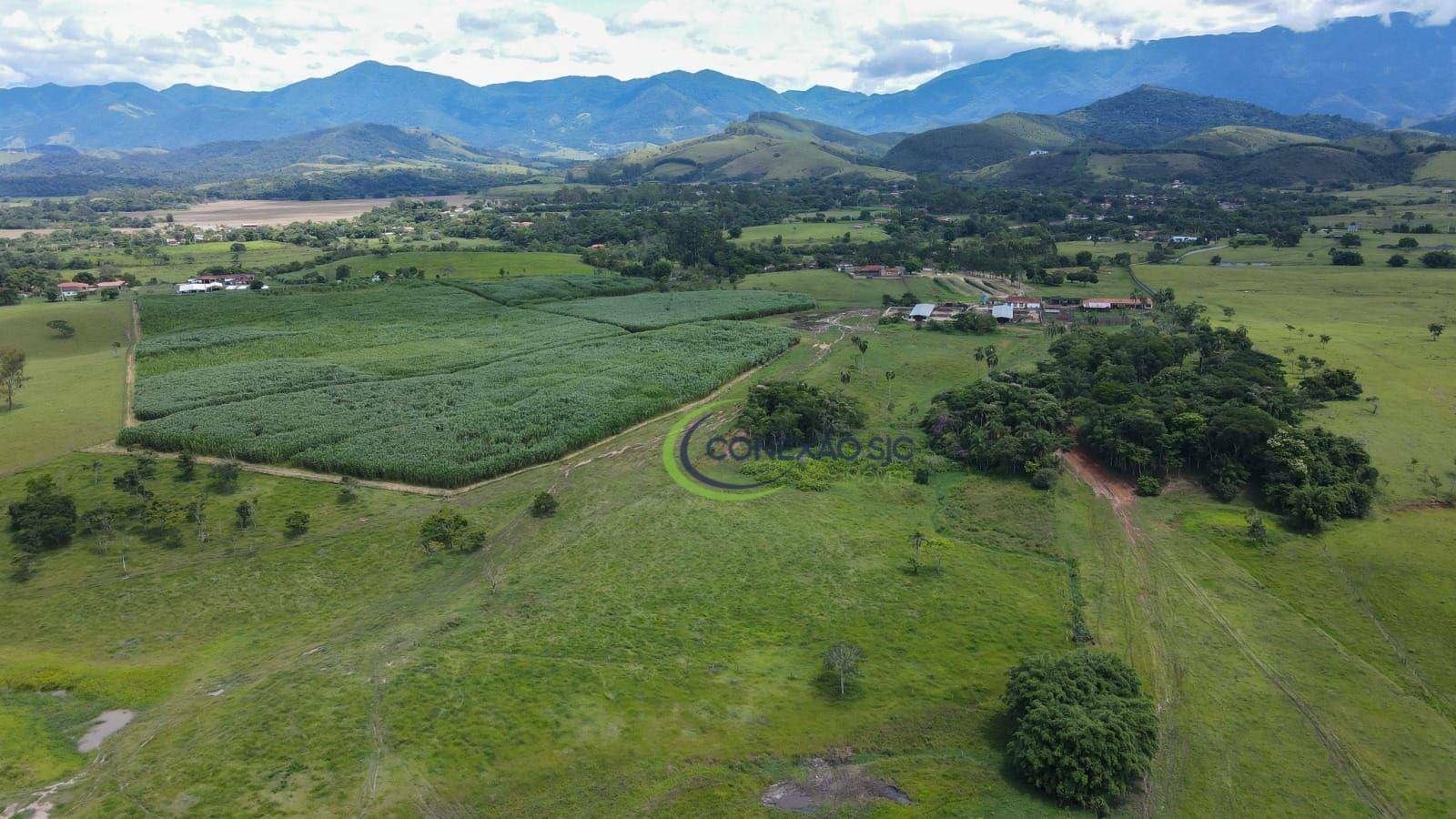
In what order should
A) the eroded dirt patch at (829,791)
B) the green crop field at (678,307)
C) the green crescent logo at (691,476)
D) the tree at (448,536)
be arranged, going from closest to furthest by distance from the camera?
the eroded dirt patch at (829,791) → the tree at (448,536) → the green crescent logo at (691,476) → the green crop field at (678,307)

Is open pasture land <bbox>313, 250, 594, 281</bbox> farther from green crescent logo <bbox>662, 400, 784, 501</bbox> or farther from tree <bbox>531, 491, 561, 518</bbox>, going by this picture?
tree <bbox>531, 491, 561, 518</bbox>

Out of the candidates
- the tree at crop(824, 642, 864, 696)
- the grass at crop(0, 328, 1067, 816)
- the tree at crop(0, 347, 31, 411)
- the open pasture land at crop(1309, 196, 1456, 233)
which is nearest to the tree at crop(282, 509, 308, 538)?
the grass at crop(0, 328, 1067, 816)

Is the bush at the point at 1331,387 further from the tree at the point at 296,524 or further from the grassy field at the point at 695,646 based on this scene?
the tree at the point at 296,524

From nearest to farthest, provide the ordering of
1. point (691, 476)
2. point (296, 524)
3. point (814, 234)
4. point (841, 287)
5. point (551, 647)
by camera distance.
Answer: point (551, 647), point (296, 524), point (691, 476), point (841, 287), point (814, 234)

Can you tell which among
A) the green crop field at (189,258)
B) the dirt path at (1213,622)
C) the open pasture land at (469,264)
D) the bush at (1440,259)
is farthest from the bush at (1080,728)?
the green crop field at (189,258)

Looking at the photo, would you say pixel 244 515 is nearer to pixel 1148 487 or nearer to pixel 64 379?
pixel 64 379

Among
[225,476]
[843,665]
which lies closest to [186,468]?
[225,476]

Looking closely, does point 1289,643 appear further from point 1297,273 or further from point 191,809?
point 1297,273
